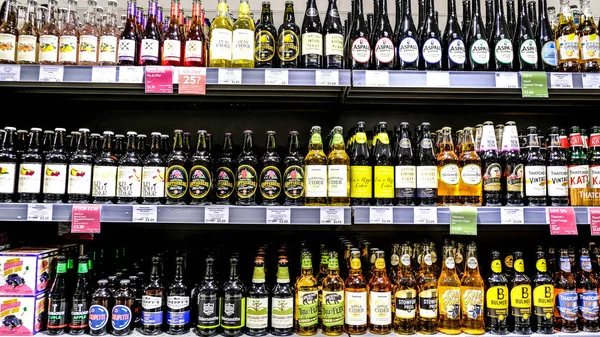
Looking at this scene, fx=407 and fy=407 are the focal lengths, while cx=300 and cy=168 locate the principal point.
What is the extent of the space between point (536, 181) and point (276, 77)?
3.89ft

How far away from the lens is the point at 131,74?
1.63 m

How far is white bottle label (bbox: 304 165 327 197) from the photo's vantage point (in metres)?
1.68

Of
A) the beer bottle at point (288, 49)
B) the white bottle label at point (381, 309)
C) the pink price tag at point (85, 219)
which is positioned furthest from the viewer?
the beer bottle at point (288, 49)

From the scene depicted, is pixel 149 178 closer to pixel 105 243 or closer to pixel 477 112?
pixel 105 243

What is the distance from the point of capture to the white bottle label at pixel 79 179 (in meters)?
1.69

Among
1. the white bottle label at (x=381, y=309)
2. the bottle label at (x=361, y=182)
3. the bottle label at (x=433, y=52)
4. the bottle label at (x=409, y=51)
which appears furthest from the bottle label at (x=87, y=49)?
the white bottle label at (x=381, y=309)

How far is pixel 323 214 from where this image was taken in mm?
1608

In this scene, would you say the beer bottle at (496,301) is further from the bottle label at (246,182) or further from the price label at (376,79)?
the bottle label at (246,182)

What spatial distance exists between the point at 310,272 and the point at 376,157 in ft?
1.97

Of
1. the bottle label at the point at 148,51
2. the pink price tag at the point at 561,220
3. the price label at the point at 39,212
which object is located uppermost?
the bottle label at the point at 148,51

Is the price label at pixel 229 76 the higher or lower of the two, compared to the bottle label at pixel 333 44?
lower

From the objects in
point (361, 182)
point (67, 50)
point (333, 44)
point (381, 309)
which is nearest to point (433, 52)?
point (333, 44)

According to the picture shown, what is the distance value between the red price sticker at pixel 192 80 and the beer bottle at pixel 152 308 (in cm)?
80

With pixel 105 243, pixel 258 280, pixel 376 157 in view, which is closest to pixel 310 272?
pixel 258 280
